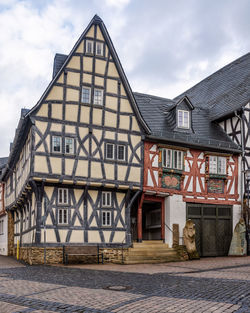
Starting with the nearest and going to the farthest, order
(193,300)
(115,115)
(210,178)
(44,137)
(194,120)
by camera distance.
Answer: (193,300) → (44,137) → (115,115) → (210,178) → (194,120)

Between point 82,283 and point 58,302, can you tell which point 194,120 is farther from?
point 58,302

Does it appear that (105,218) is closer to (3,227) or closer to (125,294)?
(125,294)

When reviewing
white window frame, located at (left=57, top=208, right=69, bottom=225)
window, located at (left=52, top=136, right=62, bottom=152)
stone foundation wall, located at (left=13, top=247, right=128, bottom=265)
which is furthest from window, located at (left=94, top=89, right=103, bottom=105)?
stone foundation wall, located at (left=13, top=247, right=128, bottom=265)

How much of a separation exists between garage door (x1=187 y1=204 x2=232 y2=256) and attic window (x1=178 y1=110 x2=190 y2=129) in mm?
4736

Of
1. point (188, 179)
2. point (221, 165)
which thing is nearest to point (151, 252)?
point (188, 179)

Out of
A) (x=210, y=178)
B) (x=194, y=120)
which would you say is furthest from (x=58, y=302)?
(x=194, y=120)

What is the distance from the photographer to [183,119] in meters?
25.7

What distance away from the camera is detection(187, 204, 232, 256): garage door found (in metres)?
24.5

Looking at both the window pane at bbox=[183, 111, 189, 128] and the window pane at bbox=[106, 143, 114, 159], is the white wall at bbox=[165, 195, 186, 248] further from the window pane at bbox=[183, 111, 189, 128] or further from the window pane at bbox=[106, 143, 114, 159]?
the window pane at bbox=[183, 111, 189, 128]

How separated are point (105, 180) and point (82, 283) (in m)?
9.80

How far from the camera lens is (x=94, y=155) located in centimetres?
2188

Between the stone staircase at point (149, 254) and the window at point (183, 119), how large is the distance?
23.4 feet

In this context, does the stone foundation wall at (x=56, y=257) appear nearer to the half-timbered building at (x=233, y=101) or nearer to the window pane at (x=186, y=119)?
the window pane at (x=186, y=119)

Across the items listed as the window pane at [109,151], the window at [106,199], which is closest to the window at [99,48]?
the window pane at [109,151]
